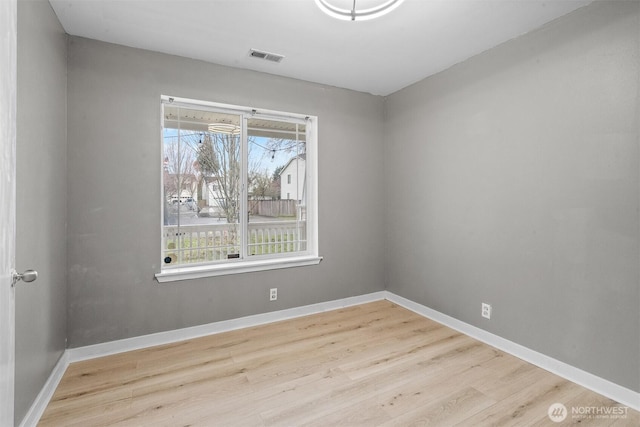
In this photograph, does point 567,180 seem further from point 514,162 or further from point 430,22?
point 430,22

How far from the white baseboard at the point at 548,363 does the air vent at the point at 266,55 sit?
290 centimetres

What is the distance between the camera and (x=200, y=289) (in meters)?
2.93

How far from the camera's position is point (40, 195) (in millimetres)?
1933

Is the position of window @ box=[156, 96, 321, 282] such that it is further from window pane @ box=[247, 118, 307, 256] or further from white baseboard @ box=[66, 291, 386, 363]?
white baseboard @ box=[66, 291, 386, 363]

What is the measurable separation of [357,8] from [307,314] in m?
2.82

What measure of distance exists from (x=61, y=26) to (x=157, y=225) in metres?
1.61

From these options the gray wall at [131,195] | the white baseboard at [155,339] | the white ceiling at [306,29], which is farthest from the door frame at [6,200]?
the gray wall at [131,195]

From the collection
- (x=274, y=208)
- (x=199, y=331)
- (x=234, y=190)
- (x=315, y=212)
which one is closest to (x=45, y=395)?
(x=199, y=331)

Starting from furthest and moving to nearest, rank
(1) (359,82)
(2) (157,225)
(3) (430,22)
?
1. (1) (359,82)
2. (2) (157,225)
3. (3) (430,22)

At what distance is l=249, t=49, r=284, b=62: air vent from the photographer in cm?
276

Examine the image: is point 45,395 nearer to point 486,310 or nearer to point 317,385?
point 317,385

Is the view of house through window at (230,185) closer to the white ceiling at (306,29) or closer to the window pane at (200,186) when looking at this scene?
the window pane at (200,186)

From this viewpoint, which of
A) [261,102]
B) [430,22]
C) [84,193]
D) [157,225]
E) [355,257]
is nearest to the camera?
[430,22]

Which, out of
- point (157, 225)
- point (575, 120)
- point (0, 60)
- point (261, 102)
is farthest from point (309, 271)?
point (0, 60)
